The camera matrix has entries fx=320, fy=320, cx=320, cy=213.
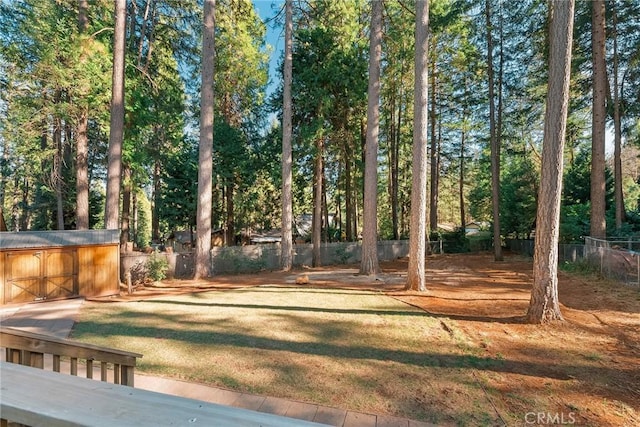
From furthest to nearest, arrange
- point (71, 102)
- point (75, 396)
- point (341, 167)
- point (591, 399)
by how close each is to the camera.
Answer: point (341, 167), point (71, 102), point (591, 399), point (75, 396)

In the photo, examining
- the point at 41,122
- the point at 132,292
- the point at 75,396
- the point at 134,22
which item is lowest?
the point at 132,292

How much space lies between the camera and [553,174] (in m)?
6.08

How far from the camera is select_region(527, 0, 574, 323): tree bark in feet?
19.8

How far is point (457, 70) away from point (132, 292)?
22.3 m

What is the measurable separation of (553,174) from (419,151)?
343cm

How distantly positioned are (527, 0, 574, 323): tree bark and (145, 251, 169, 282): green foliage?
1180 cm

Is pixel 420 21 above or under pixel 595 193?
above

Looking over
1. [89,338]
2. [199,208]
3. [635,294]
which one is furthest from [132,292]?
[635,294]

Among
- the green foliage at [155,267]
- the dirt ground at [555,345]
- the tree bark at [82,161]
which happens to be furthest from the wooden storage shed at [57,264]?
the tree bark at [82,161]

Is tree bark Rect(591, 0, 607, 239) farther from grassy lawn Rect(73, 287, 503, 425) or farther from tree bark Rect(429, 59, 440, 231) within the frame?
tree bark Rect(429, 59, 440, 231)

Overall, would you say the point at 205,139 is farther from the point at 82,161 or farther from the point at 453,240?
the point at 453,240

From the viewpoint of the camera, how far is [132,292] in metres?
10.3

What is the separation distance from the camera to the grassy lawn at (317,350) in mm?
3686

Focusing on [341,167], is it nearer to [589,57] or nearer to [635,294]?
[589,57]
